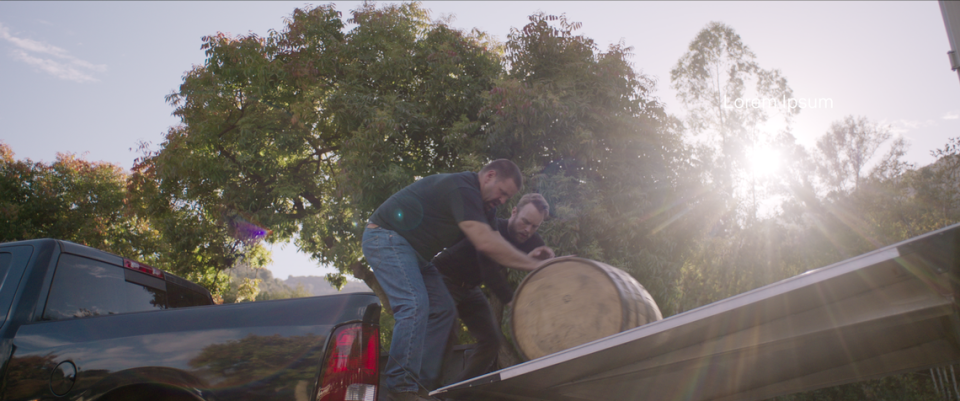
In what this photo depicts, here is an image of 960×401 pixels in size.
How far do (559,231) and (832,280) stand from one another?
7934 millimetres

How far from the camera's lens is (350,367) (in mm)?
2117

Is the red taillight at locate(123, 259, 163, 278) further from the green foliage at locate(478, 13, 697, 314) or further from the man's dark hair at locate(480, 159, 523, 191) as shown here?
the green foliage at locate(478, 13, 697, 314)

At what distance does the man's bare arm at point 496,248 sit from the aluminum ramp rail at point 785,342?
98 cm

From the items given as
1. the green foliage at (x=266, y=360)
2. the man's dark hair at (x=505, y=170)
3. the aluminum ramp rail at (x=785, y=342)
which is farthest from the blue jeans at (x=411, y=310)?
the man's dark hair at (x=505, y=170)

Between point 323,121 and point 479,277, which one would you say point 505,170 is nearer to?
point 479,277

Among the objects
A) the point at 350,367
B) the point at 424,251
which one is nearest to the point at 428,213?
the point at 424,251

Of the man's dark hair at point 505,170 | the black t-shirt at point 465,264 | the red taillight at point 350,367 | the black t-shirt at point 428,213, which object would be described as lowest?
the red taillight at point 350,367

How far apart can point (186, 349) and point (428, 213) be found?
4.91 feet

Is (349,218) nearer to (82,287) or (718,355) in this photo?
(82,287)

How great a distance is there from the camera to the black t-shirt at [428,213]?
3094 millimetres

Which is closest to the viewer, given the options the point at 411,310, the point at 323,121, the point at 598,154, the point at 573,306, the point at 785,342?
the point at 785,342

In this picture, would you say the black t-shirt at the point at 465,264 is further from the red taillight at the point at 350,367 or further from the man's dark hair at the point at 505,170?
the red taillight at the point at 350,367

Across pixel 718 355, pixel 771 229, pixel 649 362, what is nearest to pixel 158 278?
pixel 649 362

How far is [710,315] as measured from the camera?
1336mm
